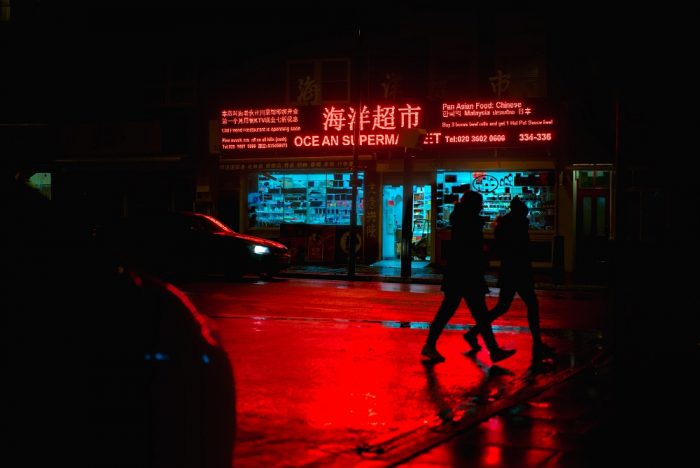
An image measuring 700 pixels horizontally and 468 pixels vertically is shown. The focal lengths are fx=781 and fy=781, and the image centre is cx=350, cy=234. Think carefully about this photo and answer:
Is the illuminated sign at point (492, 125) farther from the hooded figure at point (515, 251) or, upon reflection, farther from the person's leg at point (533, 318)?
the person's leg at point (533, 318)

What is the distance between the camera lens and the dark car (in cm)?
1850

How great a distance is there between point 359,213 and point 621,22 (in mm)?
9183

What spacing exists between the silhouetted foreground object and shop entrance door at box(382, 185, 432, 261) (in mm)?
20787

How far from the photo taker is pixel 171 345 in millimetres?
2924

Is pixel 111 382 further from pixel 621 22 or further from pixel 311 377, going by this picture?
pixel 621 22

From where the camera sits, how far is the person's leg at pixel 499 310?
29.5ft

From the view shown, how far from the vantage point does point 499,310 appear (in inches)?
360

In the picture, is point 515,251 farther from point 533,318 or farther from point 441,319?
point 441,319

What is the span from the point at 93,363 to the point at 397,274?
59.9 ft

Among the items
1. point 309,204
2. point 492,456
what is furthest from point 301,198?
point 492,456

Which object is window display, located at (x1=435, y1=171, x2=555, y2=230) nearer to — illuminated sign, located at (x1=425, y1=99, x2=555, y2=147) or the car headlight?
illuminated sign, located at (x1=425, y1=99, x2=555, y2=147)

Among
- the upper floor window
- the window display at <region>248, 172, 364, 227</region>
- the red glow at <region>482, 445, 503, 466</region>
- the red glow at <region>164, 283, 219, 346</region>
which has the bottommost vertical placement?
the red glow at <region>482, 445, 503, 466</region>

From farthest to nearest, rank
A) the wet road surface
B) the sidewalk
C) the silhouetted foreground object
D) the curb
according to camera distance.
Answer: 1. the sidewalk
2. the curb
3. the wet road surface
4. the silhouetted foreground object

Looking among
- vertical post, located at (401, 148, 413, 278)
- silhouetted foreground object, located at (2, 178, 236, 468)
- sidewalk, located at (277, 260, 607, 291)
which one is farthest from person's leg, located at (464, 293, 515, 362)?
vertical post, located at (401, 148, 413, 278)
